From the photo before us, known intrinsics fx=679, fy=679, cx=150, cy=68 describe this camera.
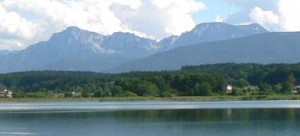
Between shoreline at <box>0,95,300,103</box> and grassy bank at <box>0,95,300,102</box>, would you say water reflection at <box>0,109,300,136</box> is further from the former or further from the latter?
grassy bank at <box>0,95,300,102</box>

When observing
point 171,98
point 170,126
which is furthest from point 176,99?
point 170,126

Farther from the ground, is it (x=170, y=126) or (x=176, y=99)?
(x=176, y=99)

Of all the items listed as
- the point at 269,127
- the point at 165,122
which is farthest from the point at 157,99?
the point at 269,127

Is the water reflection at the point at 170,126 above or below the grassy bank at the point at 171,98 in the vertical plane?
below

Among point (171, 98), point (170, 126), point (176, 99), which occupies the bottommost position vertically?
point (170, 126)

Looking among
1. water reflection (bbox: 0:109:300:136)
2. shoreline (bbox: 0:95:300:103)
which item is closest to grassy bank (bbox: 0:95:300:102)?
shoreline (bbox: 0:95:300:103)

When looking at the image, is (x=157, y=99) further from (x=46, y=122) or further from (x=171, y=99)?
(x=46, y=122)

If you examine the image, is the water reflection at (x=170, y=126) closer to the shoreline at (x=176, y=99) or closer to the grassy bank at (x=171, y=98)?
the shoreline at (x=176, y=99)

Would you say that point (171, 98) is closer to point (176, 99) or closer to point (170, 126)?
point (176, 99)

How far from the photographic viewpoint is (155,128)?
150 ft

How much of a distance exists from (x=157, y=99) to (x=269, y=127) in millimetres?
71368

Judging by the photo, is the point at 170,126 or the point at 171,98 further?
the point at 171,98

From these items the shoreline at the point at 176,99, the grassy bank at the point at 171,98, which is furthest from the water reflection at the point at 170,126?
the grassy bank at the point at 171,98

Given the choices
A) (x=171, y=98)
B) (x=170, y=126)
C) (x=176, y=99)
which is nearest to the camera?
(x=170, y=126)
